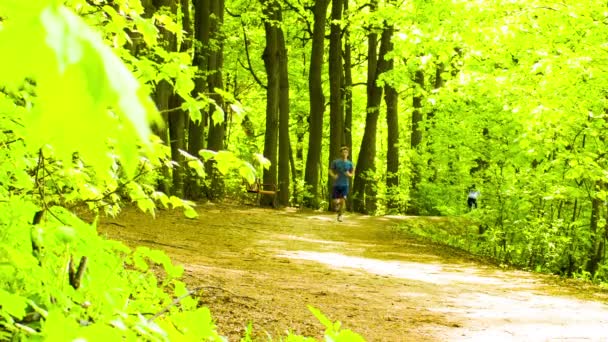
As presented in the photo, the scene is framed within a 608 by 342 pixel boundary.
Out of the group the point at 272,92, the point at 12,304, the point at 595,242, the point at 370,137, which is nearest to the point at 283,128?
the point at 272,92

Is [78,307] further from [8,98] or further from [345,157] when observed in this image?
[345,157]

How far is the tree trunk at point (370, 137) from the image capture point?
21.6m

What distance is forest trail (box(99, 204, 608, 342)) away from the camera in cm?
527

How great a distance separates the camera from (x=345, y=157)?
14961 mm

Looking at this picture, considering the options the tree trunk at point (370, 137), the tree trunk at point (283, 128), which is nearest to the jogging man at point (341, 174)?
the tree trunk at point (283, 128)

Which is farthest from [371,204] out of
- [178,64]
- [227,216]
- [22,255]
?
[22,255]

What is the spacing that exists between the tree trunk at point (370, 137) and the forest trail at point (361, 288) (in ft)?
32.4

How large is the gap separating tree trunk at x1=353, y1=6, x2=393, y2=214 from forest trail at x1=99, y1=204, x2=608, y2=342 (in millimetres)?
9879

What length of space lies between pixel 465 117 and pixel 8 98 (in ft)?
45.9

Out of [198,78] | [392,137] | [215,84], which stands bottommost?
[392,137]

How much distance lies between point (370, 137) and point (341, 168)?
6959mm

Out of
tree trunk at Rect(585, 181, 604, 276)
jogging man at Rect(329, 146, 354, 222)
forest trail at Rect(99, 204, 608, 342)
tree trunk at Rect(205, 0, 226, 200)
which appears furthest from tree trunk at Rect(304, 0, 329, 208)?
tree trunk at Rect(585, 181, 604, 276)

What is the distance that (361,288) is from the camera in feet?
23.2

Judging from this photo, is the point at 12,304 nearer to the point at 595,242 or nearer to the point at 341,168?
the point at 595,242
